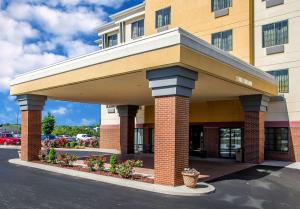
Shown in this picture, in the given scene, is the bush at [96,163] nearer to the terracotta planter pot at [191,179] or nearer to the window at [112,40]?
the terracotta planter pot at [191,179]

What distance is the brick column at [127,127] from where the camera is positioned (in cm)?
3309

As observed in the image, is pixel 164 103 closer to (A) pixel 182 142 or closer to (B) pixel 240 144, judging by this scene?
(A) pixel 182 142

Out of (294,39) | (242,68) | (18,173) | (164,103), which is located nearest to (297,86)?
(294,39)

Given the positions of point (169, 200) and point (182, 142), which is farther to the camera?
point (182, 142)

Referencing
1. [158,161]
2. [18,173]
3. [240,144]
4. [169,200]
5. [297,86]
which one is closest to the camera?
[169,200]

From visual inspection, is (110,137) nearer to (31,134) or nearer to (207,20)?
(31,134)

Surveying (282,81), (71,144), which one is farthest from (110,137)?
(282,81)

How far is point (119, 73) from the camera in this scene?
16266 mm

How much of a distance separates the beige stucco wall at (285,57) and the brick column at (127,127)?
42.7 feet

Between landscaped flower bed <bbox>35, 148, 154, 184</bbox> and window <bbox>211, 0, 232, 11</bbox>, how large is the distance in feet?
52.1

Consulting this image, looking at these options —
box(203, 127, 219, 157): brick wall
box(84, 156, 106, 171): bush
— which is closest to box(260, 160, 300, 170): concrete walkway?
box(203, 127, 219, 157): brick wall

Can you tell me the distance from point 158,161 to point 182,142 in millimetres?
1364

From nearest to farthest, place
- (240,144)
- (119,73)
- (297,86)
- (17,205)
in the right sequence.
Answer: (17,205), (119,73), (297,86), (240,144)

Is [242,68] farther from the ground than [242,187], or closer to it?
farther from the ground
